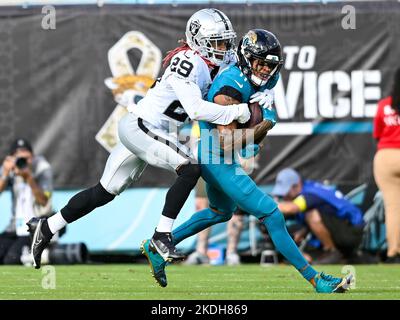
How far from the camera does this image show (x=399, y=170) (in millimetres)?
10508

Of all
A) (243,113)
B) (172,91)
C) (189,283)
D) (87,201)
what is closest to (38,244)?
(87,201)

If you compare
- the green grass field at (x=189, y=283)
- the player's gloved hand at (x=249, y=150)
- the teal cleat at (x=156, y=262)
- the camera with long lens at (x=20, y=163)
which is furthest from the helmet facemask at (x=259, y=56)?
the camera with long lens at (x=20, y=163)

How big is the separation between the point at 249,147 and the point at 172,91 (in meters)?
0.64

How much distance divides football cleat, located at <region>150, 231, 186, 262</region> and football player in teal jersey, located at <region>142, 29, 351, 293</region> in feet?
0.18

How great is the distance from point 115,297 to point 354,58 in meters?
5.36

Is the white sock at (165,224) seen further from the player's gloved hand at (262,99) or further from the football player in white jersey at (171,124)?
the player's gloved hand at (262,99)

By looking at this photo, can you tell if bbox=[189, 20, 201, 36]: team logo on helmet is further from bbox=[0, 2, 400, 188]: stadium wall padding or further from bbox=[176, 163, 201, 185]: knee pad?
bbox=[0, 2, 400, 188]: stadium wall padding

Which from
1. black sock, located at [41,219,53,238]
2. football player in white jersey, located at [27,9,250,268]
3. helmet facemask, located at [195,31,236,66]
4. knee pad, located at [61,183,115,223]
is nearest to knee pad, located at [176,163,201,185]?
football player in white jersey, located at [27,9,250,268]

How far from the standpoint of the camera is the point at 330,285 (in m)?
6.72

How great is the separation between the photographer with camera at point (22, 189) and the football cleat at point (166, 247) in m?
3.87

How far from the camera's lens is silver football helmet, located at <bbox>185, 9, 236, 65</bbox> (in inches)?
283

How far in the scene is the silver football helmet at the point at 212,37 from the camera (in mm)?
7199

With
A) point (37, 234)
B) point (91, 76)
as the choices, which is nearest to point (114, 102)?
point (91, 76)

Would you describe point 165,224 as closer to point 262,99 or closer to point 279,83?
point 262,99
